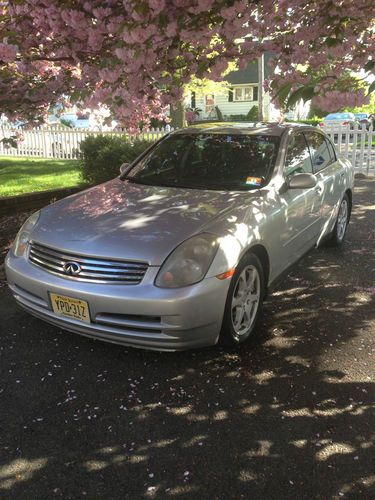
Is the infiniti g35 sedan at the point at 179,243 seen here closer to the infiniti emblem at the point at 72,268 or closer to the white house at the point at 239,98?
the infiniti emblem at the point at 72,268

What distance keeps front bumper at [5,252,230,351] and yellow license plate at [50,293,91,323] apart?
3 centimetres

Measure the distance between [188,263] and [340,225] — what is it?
140 inches

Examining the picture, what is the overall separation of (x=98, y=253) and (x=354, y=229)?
494cm

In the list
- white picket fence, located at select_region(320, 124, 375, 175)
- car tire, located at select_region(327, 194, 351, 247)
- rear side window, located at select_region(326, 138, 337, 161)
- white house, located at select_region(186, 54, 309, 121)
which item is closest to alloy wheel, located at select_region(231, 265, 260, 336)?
car tire, located at select_region(327, 194, 351, 247)

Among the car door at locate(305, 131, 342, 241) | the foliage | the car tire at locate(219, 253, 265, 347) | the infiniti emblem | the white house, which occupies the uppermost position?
the white house

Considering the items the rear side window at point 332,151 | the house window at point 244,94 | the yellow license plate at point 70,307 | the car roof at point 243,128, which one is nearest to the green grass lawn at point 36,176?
the car roof at point 243,128

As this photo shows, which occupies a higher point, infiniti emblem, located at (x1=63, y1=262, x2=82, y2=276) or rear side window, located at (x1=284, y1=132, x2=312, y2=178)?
rear side window, located at (x1=284, y1=132, x2=312, y2=178)

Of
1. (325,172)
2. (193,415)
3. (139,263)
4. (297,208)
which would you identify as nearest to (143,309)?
(139,263)

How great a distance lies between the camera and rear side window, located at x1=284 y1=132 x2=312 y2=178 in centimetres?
432

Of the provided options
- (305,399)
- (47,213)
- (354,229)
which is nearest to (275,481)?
(305,399)

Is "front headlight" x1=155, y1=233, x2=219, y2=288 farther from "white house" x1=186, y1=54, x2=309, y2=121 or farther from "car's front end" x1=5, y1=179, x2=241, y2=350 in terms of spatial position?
"white house" x1=186, y1=54, x2=309, y2=121

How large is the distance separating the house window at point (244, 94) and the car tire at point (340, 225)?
34257mm

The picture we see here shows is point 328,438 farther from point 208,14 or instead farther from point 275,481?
point 208,14

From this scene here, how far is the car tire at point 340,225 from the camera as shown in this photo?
19.0ft
